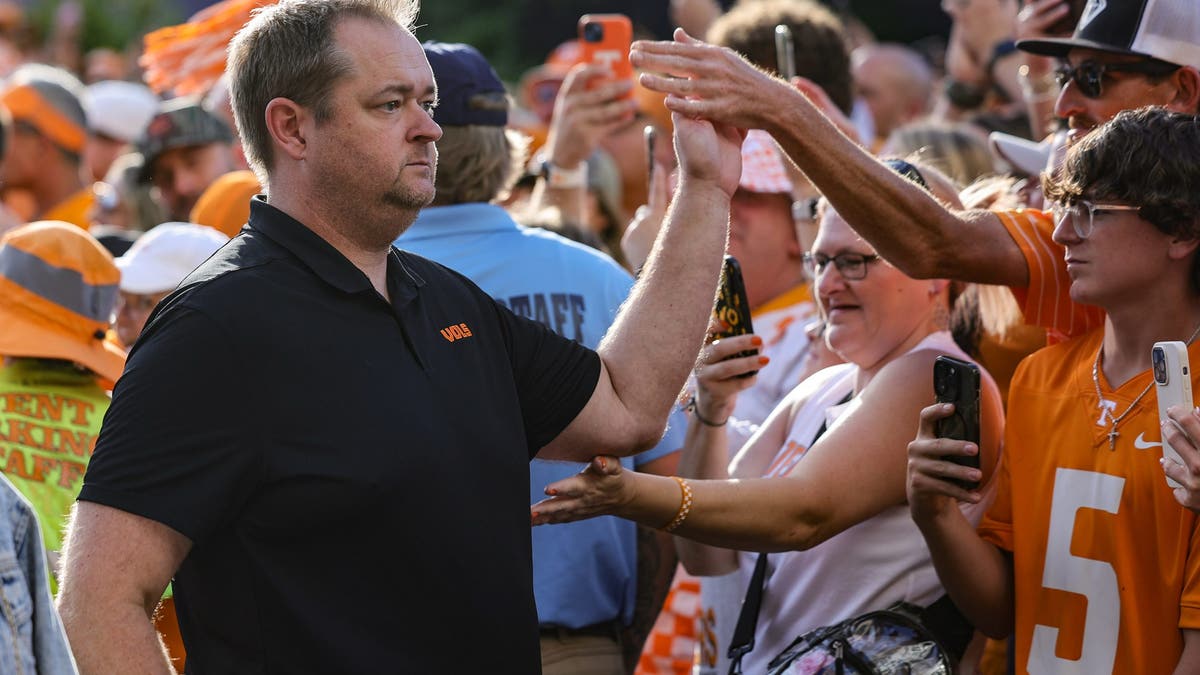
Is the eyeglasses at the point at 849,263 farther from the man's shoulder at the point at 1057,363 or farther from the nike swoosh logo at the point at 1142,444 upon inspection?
the nike swoosh logo at the point at 1142,444

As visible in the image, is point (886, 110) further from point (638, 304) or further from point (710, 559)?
point (638, 304)

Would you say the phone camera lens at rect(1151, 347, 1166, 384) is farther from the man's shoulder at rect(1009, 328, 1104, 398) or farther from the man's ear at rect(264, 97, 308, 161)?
the man's ear at rect(264, 97, 308, 161)

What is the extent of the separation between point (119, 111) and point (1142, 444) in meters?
7.33

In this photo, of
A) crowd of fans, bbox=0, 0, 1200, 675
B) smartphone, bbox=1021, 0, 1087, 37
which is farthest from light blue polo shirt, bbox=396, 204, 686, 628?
smartphone, bbox=1021, 0, 1087, 37

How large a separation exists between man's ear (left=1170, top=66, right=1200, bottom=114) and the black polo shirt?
1.85 metres

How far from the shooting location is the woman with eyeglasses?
3059 mm

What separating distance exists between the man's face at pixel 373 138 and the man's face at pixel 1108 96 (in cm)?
160

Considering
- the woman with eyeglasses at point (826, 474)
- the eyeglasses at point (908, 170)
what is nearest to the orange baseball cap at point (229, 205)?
the woman with eyeglasses at point (826, 474)

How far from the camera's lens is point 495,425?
2.48 metres

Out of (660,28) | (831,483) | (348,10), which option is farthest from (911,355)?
(660,28)

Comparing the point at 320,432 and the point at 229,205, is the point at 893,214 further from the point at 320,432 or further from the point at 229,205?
the point at 229,205

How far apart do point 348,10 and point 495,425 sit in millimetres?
747

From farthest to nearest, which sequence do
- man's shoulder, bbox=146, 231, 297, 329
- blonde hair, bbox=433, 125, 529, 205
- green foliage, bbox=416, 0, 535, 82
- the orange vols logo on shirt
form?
1. green foliage, bbox=416, 0, 535, 82
2. blonde hair, bbox=433, 125, 529, 205
3. the orange vols logo on shirt
4. man's shoulder, bbox=146, 231, 297, 329

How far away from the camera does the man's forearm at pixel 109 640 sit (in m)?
2.10
